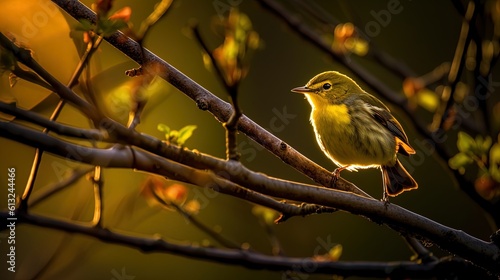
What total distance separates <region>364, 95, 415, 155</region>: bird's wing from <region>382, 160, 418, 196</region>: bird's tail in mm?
128

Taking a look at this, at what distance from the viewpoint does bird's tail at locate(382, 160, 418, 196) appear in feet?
11.0

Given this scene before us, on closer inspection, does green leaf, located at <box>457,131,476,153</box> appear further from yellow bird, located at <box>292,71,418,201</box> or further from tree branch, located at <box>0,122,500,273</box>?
yellow bird, located at <box>292,71,418,201</box>

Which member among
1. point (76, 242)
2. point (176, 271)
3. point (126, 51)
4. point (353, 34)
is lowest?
point (176, 271)

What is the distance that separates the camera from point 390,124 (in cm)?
374

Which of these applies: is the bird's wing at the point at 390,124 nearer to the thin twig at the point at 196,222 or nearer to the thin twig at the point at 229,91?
the thin twig at the point at 196,222

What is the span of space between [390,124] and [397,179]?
408 mm

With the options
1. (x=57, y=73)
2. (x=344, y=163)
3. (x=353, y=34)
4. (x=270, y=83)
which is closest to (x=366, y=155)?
(x=344, y=163)

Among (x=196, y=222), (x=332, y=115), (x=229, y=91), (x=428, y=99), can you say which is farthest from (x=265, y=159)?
(x=229, y=91)

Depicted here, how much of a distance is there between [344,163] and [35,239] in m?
3.30

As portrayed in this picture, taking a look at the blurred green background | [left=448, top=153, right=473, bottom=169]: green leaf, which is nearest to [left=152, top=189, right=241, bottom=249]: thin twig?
[left=448, top=153, right=473, bottom=169]: green leaf

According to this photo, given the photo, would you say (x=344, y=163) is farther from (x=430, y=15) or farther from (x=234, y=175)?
(x=430, y=15)

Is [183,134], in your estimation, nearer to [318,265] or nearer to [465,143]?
[318,265]

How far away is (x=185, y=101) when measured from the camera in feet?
19.4

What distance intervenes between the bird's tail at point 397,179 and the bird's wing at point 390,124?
0.13 meters
